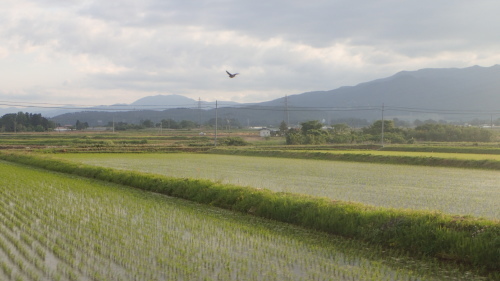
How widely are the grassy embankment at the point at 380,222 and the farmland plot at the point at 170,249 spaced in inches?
15.9

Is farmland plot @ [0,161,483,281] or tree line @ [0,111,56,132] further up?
tree line @ [0,111,56,132]

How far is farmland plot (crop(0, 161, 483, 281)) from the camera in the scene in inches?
221

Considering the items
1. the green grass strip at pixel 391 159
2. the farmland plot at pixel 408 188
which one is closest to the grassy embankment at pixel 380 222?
the farmland plot at pixel 408 188

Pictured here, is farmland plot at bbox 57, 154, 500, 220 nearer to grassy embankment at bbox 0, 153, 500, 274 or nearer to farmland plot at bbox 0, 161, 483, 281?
grassy embankment at bbox 0, 153, 500, 274

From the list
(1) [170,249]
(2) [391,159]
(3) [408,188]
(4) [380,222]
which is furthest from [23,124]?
(4) [380,222]

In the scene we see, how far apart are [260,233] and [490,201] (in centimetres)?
600

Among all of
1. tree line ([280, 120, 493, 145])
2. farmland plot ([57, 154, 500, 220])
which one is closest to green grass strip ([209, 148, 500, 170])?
farmland plot ([57, 154, 500, 220])

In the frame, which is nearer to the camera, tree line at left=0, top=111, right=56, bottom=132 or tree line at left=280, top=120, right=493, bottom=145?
tree line at left=280, top=120, right=493, bottom=145

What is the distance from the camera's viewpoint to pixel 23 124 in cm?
8100

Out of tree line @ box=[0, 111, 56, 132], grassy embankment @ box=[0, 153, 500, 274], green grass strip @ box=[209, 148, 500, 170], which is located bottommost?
green grass strip @ box=[209, 148, 500, 170]

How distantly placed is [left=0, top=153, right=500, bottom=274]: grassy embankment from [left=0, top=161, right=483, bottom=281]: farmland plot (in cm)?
40

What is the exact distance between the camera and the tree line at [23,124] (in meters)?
78.6

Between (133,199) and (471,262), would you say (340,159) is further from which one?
(471,262)

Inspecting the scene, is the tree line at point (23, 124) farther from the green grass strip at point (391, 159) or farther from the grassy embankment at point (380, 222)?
the grassy embankment at point (380, 222)
